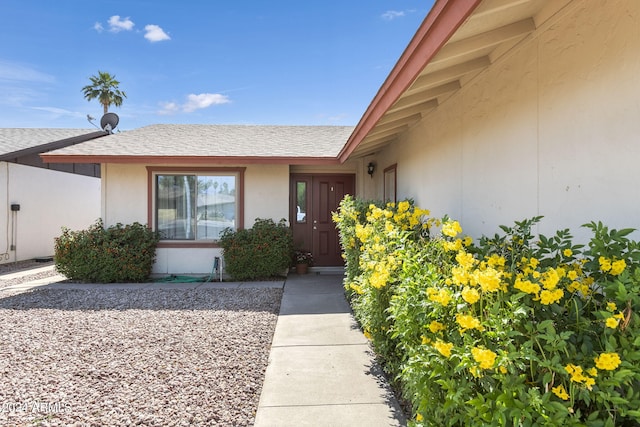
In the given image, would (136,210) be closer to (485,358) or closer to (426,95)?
(426,95)

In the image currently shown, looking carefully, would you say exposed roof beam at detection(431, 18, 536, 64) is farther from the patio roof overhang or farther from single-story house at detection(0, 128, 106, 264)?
single-story house at detection(0, 128, 106, 264)

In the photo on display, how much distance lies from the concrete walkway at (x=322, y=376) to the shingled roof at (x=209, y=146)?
3604mm

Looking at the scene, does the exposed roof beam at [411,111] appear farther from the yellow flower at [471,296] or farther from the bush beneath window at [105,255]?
the bush beneath window at [105,255]

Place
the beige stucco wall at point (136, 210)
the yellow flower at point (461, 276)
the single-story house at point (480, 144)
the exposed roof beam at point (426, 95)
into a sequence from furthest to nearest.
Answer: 1. the beige stucco wall at point (136, 210)
2. the exposed roof beam at point (426, 95)
3. the single-story house at point (480, 144)
4. the yellow flower at point (461, 276)

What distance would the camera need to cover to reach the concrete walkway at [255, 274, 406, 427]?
285 cm

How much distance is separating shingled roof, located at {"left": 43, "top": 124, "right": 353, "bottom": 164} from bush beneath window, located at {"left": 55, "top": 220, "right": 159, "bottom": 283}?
162 centimetres

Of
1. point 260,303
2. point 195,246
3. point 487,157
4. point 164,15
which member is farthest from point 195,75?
point 487,157

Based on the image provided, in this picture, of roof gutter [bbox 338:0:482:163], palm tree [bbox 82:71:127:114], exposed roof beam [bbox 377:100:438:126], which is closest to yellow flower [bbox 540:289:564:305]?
roof gutter [bbox 338:0:482:163]

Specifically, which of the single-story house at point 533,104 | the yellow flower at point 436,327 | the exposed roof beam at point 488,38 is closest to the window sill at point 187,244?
the single-story house at point 533,104

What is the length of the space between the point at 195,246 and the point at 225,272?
36.7 inches

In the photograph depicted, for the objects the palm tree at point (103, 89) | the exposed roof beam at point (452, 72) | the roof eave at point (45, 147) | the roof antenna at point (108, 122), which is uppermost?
the palm tree at point (103, 89)

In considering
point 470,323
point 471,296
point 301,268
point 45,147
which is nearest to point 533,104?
point 471,296

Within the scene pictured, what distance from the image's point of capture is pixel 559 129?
2676 millimetres

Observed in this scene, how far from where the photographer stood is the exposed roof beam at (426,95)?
4325mm
